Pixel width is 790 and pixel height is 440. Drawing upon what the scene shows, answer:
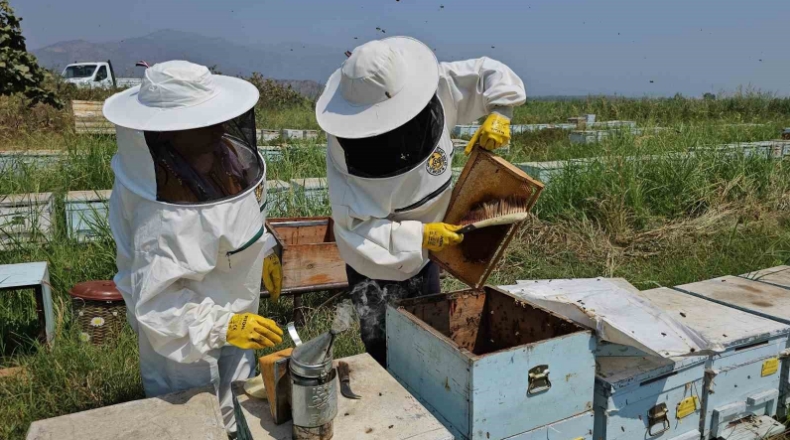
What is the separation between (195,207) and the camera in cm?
182

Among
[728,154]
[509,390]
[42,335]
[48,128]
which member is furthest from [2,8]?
[728,154]

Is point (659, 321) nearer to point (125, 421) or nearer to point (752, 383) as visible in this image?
point (752, 383)

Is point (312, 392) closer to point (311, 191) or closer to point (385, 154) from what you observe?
point (385, 154)

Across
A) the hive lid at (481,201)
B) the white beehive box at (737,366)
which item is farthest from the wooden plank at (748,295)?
the hive lid at (481,201)

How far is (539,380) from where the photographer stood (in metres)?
1.80

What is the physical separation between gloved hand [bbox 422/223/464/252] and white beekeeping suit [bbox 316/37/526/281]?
29 mm

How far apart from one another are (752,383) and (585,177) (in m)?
3.45

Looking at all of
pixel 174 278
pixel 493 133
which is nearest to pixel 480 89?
pixel 493 133

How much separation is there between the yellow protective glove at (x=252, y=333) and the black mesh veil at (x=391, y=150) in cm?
69

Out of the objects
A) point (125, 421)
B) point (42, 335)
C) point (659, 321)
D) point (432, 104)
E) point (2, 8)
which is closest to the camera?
point (125, 421)

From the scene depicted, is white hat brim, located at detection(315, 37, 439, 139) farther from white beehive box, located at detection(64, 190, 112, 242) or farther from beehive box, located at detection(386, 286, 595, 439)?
white beehive box, located at detection(64, 190, 112, 242)

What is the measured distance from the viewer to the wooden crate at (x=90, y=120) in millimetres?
6825

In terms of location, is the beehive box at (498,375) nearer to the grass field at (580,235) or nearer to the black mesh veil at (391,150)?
the black mesh veil at (391,150)

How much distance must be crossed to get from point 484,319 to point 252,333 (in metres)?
1.05
